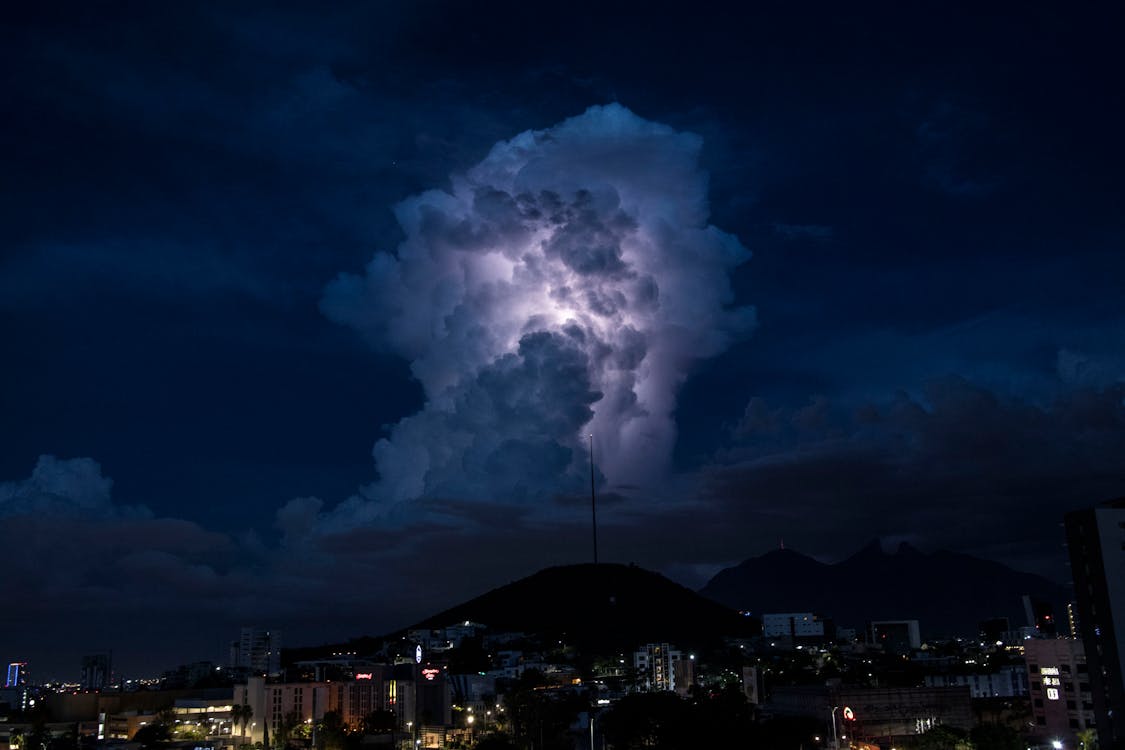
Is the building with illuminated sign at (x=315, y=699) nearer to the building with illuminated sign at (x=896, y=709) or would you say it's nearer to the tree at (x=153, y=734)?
the tree at (x=153, y=734)

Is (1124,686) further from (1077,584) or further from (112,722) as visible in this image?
(112,722)

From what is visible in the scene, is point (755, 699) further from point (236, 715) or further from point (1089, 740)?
point (236, 715)

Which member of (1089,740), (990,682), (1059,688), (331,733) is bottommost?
(331,733)

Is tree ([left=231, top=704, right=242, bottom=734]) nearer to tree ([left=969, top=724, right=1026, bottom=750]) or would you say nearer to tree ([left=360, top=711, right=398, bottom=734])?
tree ([left=360, top=711, right=398, bottom=734])

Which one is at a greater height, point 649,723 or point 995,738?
point 649,723

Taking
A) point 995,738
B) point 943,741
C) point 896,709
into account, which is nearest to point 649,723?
point 896,709

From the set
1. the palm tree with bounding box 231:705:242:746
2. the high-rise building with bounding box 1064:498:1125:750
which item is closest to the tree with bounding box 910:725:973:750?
the high-rise building with bounding box 1064:498:1125:750

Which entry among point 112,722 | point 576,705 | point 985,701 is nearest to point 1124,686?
point 985,701

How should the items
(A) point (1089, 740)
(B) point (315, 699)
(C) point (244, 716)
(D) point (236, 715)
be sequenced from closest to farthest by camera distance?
(A) point (1089, 740), (C) point (244, 716), (D) point (236, 715), (B) point (315, 699)
